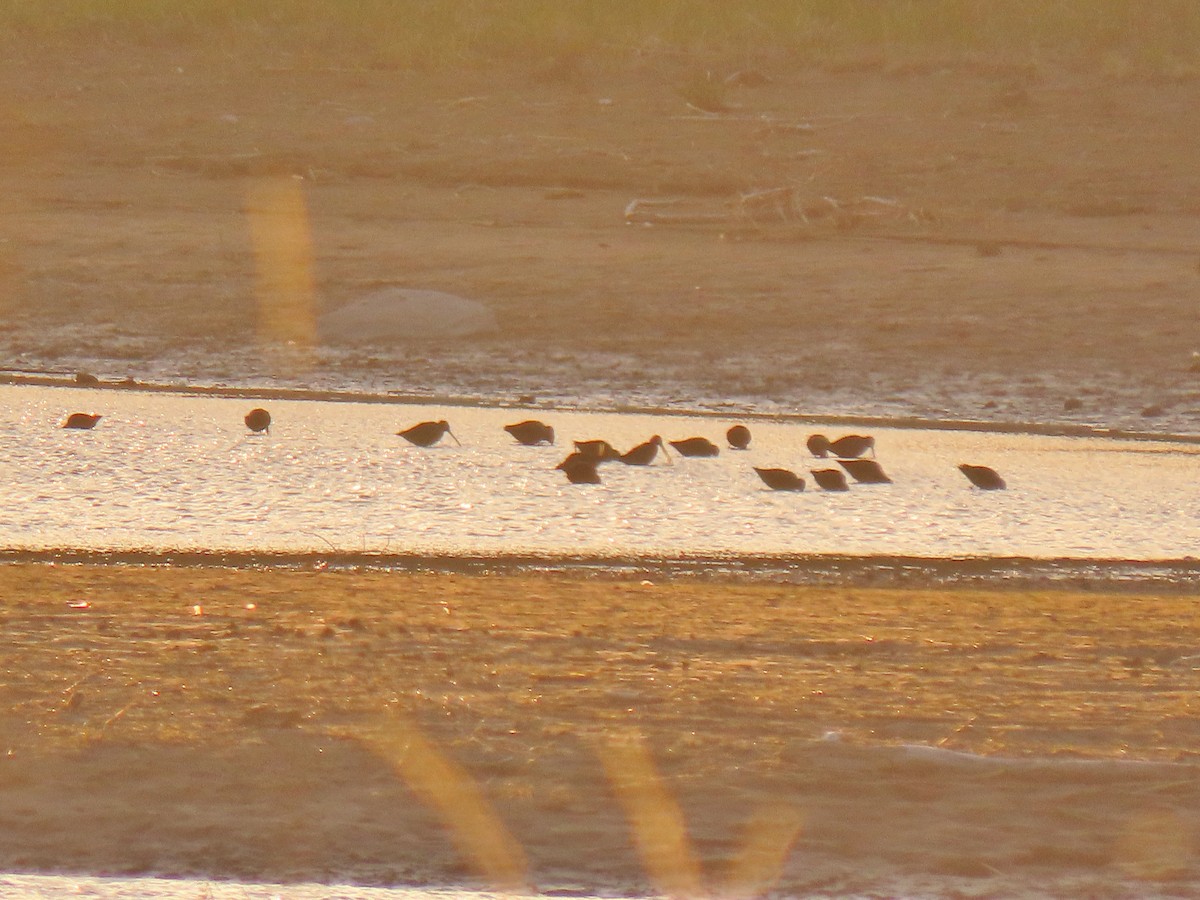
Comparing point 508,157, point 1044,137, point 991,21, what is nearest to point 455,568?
point 508,157

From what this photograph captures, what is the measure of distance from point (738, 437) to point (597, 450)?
0.71 meters

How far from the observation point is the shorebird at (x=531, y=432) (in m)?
6.43

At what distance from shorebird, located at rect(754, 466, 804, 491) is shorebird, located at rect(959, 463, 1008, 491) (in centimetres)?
48

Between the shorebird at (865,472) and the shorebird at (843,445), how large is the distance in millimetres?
264

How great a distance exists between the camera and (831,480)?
5.63m

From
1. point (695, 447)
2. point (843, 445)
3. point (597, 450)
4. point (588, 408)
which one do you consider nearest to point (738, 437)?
point (695, 447)

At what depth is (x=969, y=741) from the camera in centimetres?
322

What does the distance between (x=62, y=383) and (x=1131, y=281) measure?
4966 mm

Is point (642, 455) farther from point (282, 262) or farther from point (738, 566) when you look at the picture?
point (282, 262)

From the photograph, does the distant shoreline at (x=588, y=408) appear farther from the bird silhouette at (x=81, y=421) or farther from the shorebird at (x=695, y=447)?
the shorebird at (x=695, y=447)

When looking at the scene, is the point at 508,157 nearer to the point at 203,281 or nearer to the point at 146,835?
the point at 203,281

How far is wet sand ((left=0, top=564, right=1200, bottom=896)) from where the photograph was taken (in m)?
2.73

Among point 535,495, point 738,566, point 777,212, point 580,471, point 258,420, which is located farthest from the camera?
point 777,212

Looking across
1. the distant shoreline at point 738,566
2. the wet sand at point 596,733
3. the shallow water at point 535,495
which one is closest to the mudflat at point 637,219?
the shallow water at point 535,495
